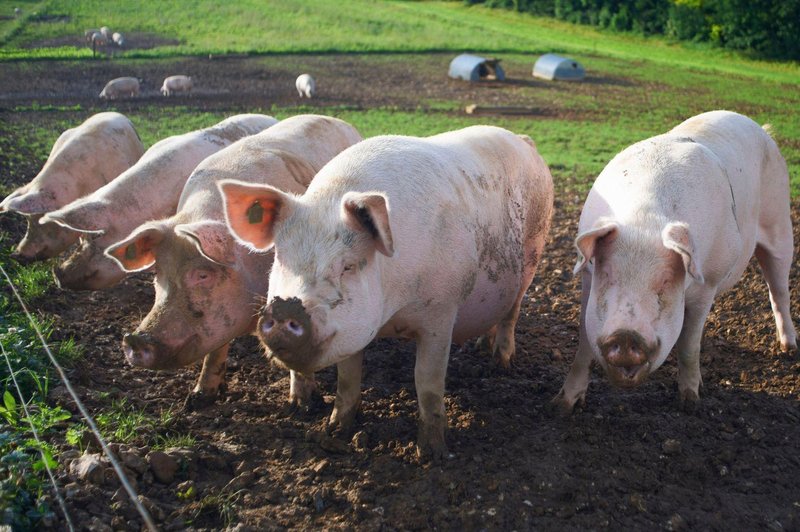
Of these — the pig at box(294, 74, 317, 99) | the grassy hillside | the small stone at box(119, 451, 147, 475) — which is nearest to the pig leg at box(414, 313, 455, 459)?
the small stone at box(119, 451, 147, 475)

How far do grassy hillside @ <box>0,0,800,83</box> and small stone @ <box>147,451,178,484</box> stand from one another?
20.8 m

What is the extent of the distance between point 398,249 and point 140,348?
1.63 metres

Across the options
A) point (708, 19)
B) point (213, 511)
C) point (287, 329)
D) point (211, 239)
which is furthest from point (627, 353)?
point (708, 19)

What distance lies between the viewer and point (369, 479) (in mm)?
4711

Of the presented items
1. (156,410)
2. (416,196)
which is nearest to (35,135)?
(156,410)

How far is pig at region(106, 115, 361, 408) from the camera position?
5059 mm

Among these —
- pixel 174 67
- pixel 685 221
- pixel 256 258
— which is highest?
pixel 685 221

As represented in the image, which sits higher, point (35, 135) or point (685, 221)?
point (685, 221)

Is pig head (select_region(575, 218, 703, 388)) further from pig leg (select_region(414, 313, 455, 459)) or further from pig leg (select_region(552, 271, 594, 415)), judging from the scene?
pig leg (select_region(414, 313, 455, 459))

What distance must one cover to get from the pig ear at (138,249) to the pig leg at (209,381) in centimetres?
82

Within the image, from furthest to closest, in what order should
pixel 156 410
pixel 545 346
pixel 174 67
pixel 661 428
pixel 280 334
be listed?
pixel 174 67 < pixel 545 346 < pixel 156 410 < pixel 661 428 < pixel 280 334

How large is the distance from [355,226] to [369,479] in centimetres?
143

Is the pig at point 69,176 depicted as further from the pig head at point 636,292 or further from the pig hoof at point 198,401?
the pig head at point 636,292

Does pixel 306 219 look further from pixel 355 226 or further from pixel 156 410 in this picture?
pixel 156 410
